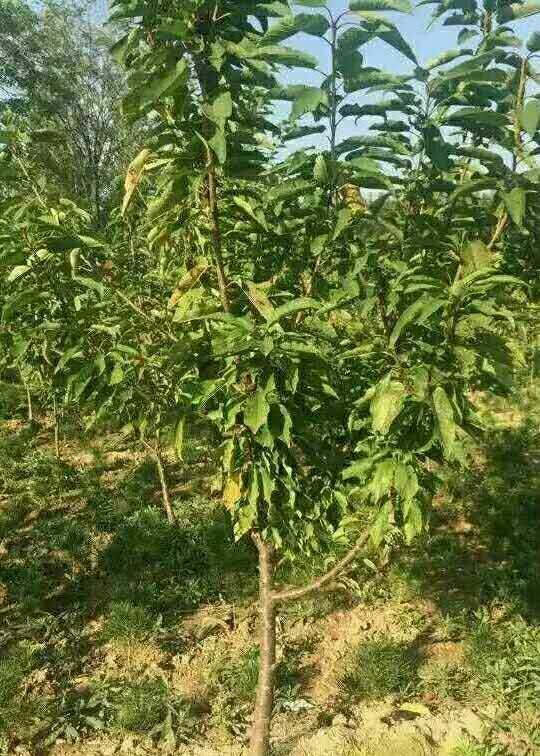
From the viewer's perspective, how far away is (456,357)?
2.29 metres

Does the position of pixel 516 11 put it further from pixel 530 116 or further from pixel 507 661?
pixel 507 661

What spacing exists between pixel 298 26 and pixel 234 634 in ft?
15.3

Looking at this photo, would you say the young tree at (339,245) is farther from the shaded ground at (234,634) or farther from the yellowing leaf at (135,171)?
the shaded ground at (234,634)

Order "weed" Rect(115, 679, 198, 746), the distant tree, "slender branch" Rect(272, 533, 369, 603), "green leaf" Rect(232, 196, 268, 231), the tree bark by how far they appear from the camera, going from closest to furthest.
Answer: the tree bark
"green leaf" Rect(232, 196, 268, 231)
"slender branch" Rect(272, 533, 369, 603)
"weed" Rect(115, 679, 198, 746)
the distant tree

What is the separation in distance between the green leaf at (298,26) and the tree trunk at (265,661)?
252 centimetres

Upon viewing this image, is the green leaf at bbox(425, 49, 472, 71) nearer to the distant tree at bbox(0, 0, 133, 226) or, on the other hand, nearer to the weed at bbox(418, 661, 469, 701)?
the weed at bbox(418, 661, 469, 701)

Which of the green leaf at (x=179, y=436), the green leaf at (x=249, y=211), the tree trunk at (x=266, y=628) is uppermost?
the green leaf at (x=249, y=211)

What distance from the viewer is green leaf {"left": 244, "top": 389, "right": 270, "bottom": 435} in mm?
2336

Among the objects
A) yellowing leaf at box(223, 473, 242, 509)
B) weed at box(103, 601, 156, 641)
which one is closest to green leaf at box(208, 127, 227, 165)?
yellowing leaf at box(223, 473, 242, 509)

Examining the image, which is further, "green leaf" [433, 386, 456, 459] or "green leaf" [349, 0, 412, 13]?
"green leaf" [433, 386, 456, 459]

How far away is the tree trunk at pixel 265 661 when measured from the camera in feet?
11.6

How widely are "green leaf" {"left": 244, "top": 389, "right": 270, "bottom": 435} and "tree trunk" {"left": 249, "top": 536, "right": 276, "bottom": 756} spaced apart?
1376 mm

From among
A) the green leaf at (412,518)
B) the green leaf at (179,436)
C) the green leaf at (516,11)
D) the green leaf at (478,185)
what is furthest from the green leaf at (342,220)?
the green leaf at (412,518)

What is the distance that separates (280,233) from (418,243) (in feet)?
2.29
